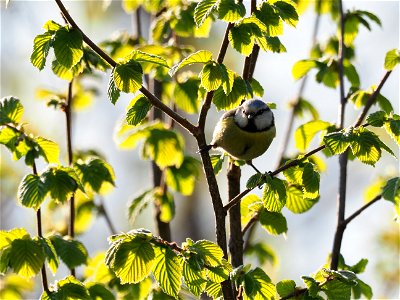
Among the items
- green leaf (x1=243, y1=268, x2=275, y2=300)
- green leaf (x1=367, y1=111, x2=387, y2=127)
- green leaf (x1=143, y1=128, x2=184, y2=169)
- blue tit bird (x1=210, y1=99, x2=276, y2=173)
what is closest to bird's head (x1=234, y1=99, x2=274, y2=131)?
blue tit bird (x1=210, y1=99, x2=276, y2=173)

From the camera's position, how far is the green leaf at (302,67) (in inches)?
112

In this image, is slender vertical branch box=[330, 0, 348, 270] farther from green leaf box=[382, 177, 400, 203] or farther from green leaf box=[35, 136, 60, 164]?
green leaf box=[35, 136, 60, 164]

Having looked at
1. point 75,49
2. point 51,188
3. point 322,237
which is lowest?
point 51,188

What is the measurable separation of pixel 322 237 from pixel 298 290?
20.8 feet

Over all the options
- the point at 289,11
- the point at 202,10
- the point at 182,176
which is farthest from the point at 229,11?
the point at 182,176

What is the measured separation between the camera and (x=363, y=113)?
8.74 ft

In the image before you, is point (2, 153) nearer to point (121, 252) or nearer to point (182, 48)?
point (182, 48)

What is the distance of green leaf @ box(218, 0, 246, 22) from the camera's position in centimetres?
199

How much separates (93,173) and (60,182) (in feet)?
1.18

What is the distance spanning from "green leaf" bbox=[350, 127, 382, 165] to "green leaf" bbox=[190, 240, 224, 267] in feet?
1.48

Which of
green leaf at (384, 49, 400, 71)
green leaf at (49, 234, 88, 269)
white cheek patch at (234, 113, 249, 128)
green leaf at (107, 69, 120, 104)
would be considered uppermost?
white cheek patch at (234, 113, 249, 128)

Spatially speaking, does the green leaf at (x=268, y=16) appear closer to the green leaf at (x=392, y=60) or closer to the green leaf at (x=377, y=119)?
the green leaf at (x=377, y=119)

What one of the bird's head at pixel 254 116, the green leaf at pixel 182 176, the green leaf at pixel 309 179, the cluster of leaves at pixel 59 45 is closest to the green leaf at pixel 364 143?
the green leaf at pixel 309 179

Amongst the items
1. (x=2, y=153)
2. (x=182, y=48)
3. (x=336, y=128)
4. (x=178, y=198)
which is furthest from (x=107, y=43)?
(x=178, y=198)
